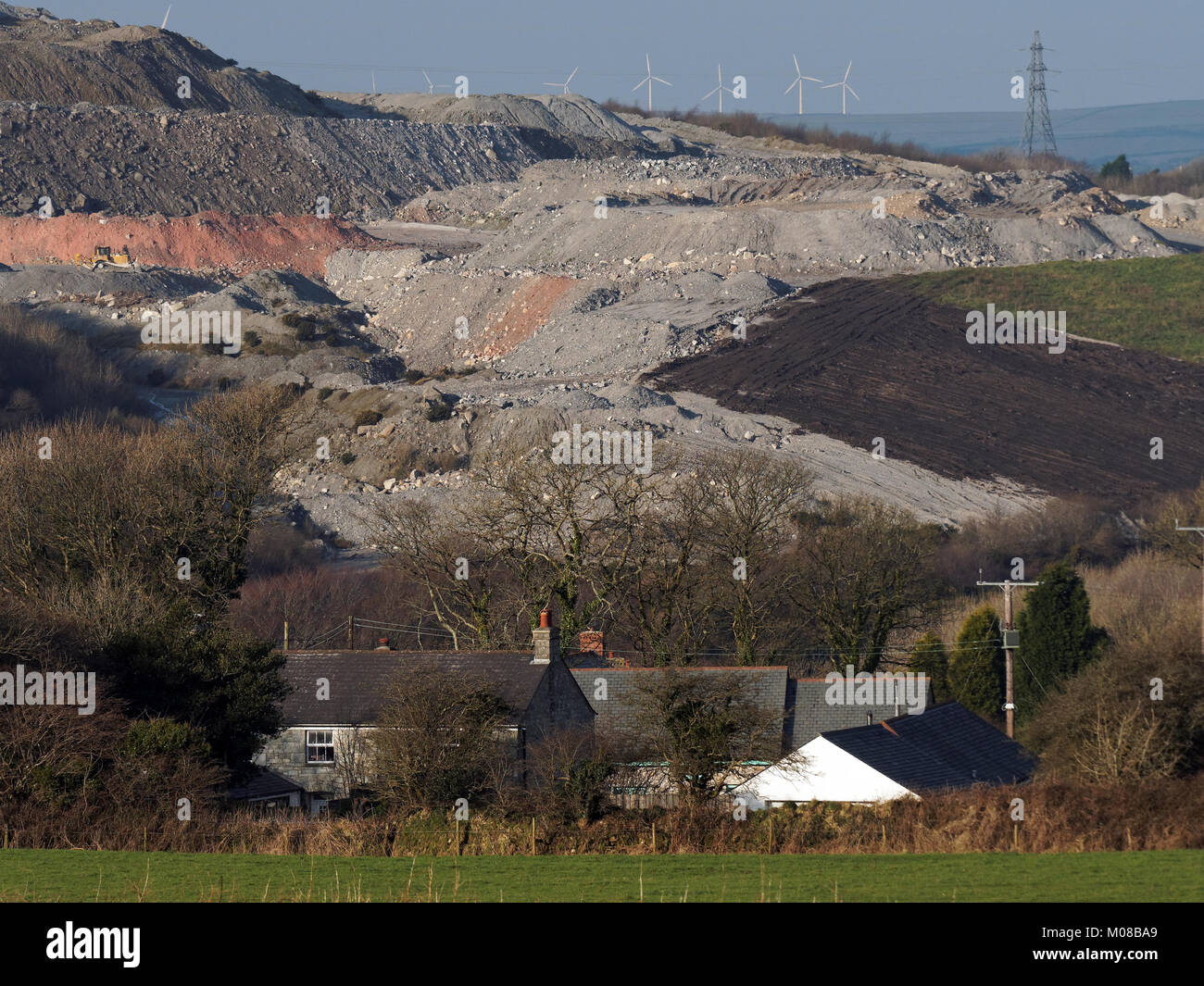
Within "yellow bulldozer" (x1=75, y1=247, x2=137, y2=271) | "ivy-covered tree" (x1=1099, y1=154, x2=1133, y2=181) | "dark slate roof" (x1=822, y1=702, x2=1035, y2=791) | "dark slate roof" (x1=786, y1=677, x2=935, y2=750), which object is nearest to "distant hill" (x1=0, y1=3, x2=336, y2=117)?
"yellow bulldozer" (x1=75, y1=247, x2=137, y2=271)

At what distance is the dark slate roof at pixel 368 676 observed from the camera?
107 ft

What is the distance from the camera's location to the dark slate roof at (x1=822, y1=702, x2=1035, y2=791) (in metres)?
33.1

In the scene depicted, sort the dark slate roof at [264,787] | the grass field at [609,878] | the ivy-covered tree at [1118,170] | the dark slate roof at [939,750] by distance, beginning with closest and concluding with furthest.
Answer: the grass field at [609,878] < the dark slate roof at [264,787] < the dark slate roof at [939,750] < the ivy-covered tree at [1118,170]

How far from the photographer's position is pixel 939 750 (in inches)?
1393

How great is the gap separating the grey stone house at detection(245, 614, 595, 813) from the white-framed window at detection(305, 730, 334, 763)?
2 centimetres

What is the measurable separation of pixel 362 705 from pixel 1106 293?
76696 millimetres

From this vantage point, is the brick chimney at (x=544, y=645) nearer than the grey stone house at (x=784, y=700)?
Yes

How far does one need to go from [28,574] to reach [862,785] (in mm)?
20600

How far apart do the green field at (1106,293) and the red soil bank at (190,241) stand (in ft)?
153

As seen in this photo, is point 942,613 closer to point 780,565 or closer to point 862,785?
point 780,565

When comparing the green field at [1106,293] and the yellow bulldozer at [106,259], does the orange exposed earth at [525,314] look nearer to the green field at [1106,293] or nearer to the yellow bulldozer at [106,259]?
the green field at [1106,293]

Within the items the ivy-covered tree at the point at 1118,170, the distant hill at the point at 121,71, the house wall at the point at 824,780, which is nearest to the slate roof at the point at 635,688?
the house wall at the point at 824,780
